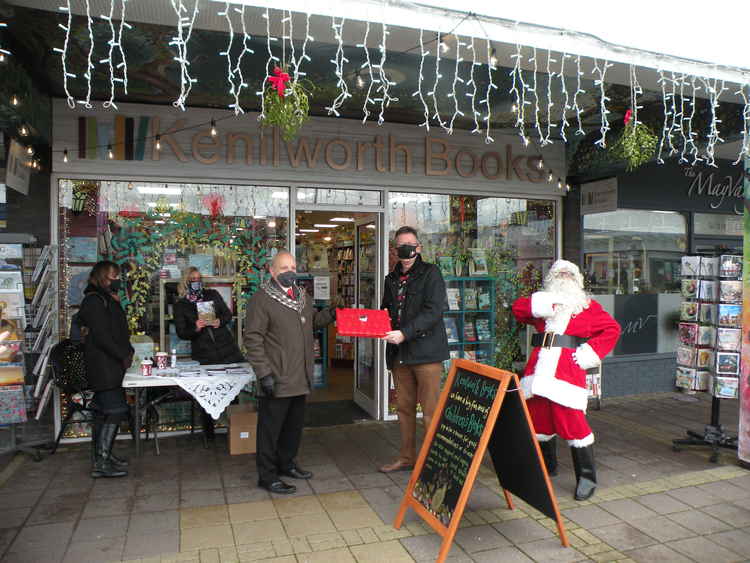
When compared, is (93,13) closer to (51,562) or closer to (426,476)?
(51,562)

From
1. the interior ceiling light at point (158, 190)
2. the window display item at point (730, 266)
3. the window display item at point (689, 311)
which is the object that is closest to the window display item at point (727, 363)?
the window display item at point (689, 311)

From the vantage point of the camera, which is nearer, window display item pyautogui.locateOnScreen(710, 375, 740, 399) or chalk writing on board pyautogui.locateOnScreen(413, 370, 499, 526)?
chalk writing on board pyautogui.locateOnScreen(413, 370, 499, 526)

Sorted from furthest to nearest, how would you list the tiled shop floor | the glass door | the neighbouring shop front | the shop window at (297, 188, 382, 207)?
the neighbouring shop front → the glass door → the shop window at (297, 188, 382, 207) → the tiled shop floor

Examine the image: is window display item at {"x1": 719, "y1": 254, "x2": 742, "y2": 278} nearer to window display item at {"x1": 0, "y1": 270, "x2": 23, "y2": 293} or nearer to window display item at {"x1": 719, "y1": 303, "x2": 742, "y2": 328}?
window display item at {"x1": 719, "y1": 303, "x2": 742, "y2": 328}

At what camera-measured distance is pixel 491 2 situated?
12.1 feet

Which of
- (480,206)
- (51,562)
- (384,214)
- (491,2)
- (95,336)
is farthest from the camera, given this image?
(480,206)

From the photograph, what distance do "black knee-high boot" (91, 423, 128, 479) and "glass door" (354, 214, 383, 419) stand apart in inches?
112

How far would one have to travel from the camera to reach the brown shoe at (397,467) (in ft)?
15.9

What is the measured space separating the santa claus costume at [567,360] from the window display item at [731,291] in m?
1.54

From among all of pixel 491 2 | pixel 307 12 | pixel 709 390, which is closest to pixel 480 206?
pixel 709 390

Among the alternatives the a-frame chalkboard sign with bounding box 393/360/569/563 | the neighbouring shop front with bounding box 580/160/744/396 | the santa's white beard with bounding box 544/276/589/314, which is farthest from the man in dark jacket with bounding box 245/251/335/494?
the neighbouring shop front with bounding box 580/160/744/396

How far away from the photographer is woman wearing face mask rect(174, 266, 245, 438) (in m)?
5.68

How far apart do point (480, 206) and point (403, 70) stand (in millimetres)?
2494

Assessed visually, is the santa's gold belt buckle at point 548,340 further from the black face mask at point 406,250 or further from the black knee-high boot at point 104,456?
the black knee-high boot at point 104,456
